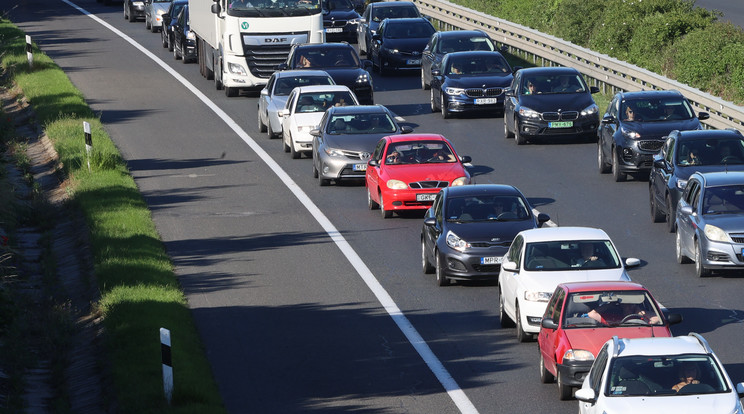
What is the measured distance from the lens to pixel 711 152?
2638 centimetres

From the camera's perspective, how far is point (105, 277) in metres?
22.7

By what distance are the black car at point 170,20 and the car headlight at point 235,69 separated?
11.3 meters

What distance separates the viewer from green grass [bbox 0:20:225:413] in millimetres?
16625

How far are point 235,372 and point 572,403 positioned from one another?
13.8 ft

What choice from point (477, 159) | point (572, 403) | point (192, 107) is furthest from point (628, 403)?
point (192, 107)

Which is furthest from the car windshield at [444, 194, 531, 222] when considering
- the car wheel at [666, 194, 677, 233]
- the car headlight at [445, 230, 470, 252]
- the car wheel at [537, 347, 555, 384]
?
the car wheel at [537, 347, 555, 384]

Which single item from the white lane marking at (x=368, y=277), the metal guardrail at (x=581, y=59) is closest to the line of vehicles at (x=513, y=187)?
the white lane marking at (x=368, y=277)

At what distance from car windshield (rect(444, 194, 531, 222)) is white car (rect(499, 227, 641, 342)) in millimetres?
2790

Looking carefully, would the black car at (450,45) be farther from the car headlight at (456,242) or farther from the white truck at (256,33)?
the car headlight at (456,242)

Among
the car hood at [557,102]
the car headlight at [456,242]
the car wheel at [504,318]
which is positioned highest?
the car headlight at [456,242]

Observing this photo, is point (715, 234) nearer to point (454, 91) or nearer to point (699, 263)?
point (699, 263)

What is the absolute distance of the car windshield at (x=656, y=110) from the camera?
30500 millimetres

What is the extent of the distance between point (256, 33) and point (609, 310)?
87.4ft

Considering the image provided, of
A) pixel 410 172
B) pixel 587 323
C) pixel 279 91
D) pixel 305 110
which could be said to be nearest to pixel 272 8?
pixel 279 91
